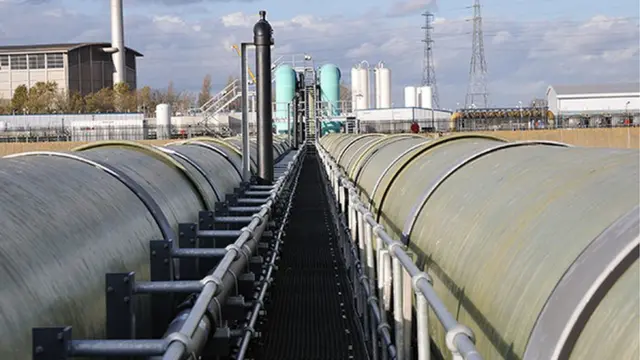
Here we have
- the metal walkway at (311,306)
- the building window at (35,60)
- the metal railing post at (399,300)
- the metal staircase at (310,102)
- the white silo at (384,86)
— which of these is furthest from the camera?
the building window at (35,60)

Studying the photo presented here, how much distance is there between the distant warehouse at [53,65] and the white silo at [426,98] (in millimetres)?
42992

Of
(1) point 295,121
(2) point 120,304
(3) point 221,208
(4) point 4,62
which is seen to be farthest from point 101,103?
(2) point 120,304

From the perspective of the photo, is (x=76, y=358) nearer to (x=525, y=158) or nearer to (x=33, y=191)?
(x=33, y=191)

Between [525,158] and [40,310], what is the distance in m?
2.60

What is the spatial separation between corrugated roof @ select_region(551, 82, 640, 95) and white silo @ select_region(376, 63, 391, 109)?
17.4 m

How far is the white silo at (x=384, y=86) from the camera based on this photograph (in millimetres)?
82000

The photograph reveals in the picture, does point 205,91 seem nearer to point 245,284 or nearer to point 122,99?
point 122,99

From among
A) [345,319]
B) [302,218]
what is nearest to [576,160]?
[345,319]

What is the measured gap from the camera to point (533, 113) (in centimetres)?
7150

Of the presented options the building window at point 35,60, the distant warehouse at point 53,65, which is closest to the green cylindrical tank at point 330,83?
the distant warehouse at point 53,65

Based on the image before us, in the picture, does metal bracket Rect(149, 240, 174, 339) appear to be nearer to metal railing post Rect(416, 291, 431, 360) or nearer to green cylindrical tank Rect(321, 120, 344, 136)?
metal railing post Rect(416, 291, 431, 360)

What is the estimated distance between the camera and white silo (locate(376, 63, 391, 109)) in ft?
269

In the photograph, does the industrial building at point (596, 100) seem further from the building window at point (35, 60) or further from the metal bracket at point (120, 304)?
the metal bracket at point (120, 304)

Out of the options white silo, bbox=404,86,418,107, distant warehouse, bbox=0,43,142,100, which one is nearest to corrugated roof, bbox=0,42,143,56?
distant warehouse, bbox=0,43,142,100
